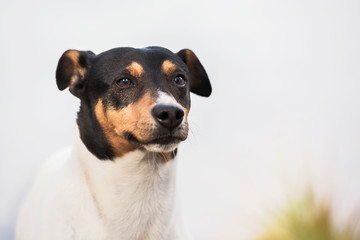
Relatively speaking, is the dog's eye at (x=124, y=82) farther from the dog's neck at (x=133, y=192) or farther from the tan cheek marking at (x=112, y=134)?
the dog's neck at (x=133, y=192)

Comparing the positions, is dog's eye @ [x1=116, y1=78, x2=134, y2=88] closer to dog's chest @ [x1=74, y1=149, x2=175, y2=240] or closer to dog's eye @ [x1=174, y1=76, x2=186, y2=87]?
dog's eye @ [x1=174, y1=76, x2=186, y2=87]

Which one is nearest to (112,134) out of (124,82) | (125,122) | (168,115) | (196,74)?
(125,122)

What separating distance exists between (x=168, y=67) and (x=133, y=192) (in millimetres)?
671

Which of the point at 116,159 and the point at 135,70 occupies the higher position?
the point at 135,70

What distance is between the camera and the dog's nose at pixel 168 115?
7.82 feet

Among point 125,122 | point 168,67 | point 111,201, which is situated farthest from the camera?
point 168,67

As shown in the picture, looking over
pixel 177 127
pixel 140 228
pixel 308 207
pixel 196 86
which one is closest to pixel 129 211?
pixel 140 228

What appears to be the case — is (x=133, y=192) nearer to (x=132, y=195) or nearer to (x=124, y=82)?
(x=132, y=195)

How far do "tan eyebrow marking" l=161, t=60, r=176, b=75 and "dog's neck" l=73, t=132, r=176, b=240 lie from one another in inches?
17.2

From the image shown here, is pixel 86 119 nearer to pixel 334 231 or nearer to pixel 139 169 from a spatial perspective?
pixel 139 169

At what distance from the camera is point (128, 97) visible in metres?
2.62

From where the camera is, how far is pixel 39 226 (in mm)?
2740

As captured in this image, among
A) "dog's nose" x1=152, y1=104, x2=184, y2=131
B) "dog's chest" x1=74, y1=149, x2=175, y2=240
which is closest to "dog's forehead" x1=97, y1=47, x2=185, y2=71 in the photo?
"dog's nose" x1=152, y1=104, x2=184, y2=131

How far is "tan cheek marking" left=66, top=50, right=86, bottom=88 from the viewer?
9.31 feet
